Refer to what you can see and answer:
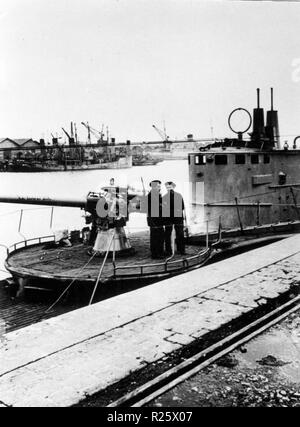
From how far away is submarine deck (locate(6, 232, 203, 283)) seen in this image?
8797 mm

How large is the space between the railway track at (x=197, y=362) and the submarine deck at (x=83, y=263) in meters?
4.17

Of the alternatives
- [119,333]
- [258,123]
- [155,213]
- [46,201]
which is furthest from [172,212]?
[258,123]

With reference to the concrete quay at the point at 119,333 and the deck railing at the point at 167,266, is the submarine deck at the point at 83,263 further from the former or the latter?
the concrete quay at the point at 119,333

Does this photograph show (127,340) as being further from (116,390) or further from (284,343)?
(284,343)

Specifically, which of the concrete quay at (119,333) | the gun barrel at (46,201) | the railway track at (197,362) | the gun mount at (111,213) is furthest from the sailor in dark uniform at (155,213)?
the railway track at (197,362)

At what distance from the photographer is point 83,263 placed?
9.95 m

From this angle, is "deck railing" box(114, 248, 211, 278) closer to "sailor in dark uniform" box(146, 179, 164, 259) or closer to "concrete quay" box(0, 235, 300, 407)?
"sailor in dark uniform" box(146, 179, 164, 259)

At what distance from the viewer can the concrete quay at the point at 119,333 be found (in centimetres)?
334

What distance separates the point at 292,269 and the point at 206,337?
2845 mm

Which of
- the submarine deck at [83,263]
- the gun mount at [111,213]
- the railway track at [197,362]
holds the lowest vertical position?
the submarine deck at [83,263]

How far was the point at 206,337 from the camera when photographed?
4.21m

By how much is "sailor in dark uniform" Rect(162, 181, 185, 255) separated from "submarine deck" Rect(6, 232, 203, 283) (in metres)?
0.57

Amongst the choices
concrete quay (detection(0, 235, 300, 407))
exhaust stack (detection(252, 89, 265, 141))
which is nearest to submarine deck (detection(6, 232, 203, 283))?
concrete quay (detection(0, 235, 300, 407))

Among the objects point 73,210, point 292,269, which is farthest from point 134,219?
point 292,269
